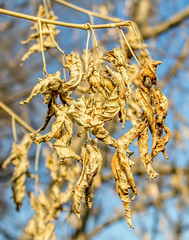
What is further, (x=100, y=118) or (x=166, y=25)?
(x=166, y=25)

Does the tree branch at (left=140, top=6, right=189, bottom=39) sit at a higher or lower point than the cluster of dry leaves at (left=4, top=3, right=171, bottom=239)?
higher

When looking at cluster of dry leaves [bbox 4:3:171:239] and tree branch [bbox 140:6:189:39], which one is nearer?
cluster of dry leaves [bbox 4:3:171:239]

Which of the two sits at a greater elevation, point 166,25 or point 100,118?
point 166,25

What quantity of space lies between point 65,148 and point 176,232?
5.17 m

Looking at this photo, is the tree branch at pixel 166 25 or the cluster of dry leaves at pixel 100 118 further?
the tree branch at pixel 166 25

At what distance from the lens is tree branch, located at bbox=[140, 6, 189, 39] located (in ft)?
11.2

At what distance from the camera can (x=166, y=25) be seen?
3.61 meters

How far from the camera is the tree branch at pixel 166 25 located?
11.2ft

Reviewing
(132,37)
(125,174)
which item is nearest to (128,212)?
(125,174)

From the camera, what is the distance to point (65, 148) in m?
0.89

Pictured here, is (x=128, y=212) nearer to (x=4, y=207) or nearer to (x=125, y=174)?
(x=125, y=174)

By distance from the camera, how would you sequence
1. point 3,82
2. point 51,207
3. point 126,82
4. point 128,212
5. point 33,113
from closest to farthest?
point 128,212 < point 126,82 < point 51,207 < point 3,82 < point 33,113

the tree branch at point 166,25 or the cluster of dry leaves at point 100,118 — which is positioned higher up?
the tree branch at point 166,25

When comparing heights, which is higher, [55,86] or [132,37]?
[132,37]
